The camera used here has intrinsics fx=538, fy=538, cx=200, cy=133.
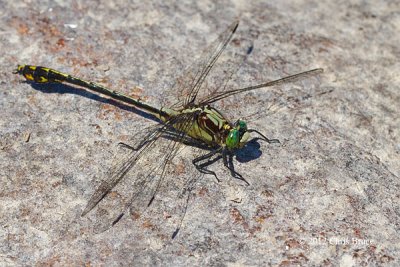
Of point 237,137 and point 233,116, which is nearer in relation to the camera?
point 237,137

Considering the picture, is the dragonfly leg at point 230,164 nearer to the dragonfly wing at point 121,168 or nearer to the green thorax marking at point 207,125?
the green thorax marking at point 207,125

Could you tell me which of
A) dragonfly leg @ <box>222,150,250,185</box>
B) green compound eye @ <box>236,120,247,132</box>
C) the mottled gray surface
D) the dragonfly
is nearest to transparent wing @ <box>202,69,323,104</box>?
the dragonfly

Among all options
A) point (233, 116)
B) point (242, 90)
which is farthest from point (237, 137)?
point (242, 90)

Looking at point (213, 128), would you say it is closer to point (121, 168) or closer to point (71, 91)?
point (121, 168)

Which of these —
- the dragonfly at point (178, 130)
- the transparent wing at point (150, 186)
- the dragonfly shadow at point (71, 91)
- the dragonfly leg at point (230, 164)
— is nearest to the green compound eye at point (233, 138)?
the dragonfly at point (178, 130)

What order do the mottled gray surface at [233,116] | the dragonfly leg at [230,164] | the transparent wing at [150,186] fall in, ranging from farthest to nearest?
the dragonfly leg at [230,164] < the transparent wing at [150,186] < the mottled gray surface at [233,116]

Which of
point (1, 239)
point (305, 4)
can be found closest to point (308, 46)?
point (305, 4)

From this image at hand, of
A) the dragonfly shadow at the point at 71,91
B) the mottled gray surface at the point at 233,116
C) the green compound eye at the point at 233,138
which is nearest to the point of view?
the mottled gray surface at the point at 233,116
